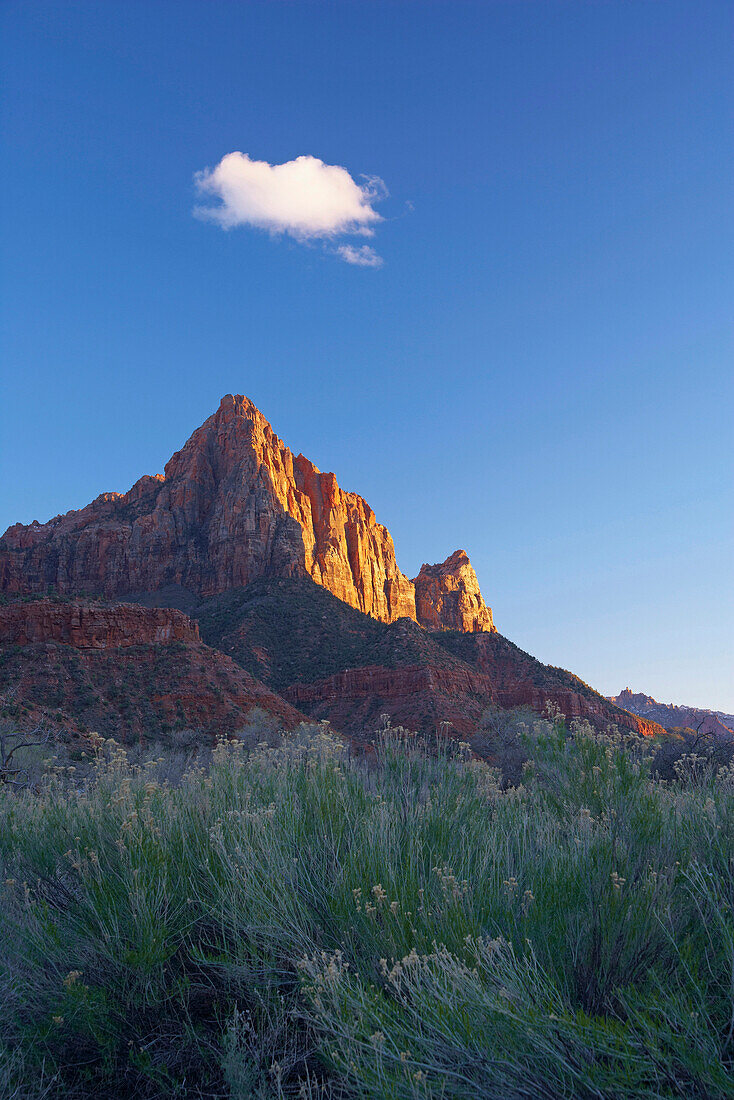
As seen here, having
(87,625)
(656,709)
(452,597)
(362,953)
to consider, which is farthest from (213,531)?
(656,709)

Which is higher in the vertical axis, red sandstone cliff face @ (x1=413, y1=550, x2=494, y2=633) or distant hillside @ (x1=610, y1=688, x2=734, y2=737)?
red sandstone cliff face @ (x1=413, y1=550, x2=494, y2=633)

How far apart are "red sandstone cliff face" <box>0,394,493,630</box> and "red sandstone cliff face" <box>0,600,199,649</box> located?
38.1 meters

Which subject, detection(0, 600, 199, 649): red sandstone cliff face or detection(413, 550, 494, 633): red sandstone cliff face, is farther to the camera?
detection(413, 550, 494, 633): red sandstone cliff face

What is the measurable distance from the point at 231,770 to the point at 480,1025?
411cm

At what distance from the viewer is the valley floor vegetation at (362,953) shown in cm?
234

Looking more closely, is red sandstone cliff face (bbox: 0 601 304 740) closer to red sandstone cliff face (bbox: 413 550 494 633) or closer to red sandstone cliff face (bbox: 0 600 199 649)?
red sandstone cliff face (bbox: 0 600 199 649)

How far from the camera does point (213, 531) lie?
9644cm

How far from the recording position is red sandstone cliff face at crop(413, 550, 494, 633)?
14038cm

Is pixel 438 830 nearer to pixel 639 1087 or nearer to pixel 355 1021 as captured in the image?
pixel 355 1021

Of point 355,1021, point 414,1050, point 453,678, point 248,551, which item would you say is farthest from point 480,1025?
point 248,551

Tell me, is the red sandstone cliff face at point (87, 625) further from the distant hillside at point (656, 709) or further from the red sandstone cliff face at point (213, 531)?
the distant hillside at point (656, 709)

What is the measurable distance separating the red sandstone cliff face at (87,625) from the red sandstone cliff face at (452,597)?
93936 mm

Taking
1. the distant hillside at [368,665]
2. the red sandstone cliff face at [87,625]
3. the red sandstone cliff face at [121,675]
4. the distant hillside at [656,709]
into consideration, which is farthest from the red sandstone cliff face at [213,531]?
the distant hillside at [656,709]

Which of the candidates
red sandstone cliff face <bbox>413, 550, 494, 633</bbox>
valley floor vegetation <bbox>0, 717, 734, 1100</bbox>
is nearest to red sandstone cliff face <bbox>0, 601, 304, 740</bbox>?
valley floor vegetation <bbox>0, 717, 734, 1100</bbox>
